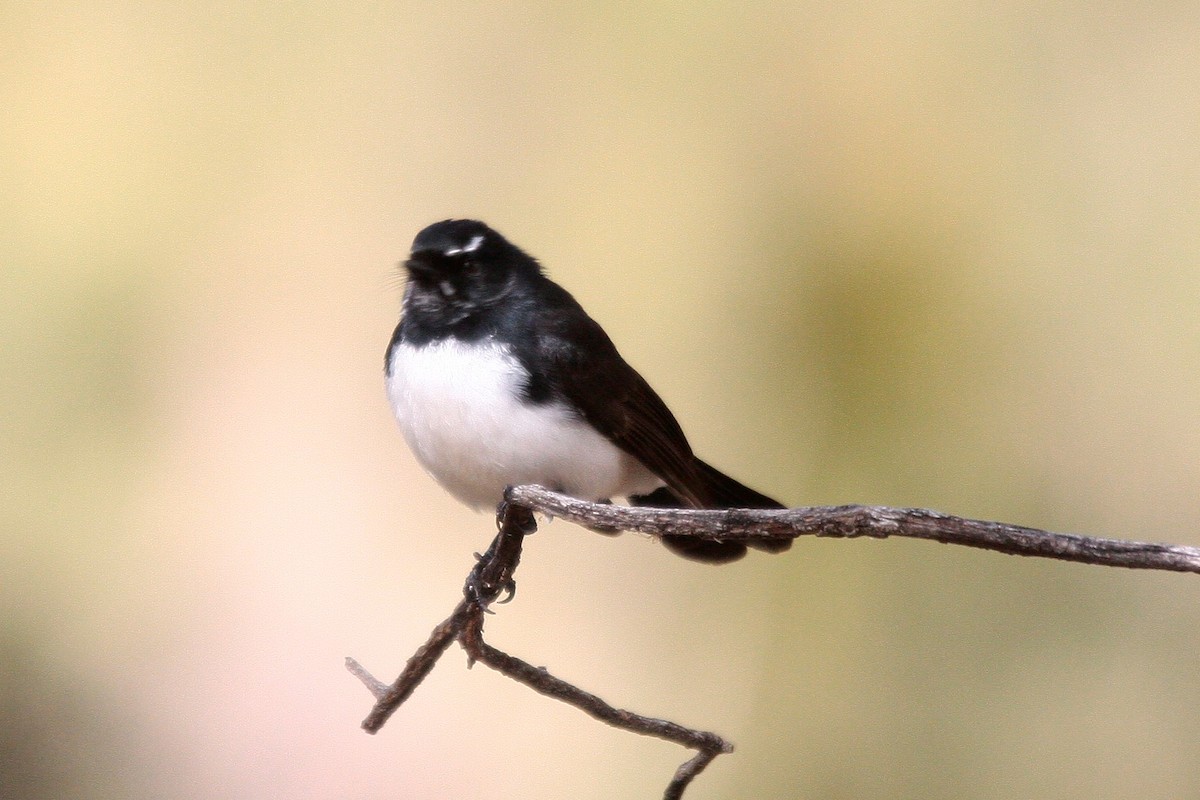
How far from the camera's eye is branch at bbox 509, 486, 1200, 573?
0.82 meters

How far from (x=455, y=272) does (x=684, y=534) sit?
0.72 meters

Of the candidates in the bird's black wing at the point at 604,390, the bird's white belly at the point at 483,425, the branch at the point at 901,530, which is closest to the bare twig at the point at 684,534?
the branch at the point at 901,530

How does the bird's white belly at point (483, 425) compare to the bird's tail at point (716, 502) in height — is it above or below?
below

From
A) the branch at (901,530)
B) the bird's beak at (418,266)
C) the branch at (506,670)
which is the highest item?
the bird's beak at (418,266)

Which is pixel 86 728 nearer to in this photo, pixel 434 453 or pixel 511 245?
pixel 434 453

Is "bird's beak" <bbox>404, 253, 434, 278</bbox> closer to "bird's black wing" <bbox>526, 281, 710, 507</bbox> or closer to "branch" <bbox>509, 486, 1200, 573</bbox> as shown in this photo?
"bird's black wing" <bbox>526, 281, 710, 507</bbox>

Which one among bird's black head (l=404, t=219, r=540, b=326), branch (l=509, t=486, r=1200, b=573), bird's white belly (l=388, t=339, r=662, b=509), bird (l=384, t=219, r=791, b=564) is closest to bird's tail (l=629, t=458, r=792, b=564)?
bird (l=384, t=219, r=791, b=564)

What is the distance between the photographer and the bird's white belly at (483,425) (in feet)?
5.05

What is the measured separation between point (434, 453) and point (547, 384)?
0.19 m

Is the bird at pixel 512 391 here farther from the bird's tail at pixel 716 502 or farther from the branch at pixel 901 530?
the branch at pixel 901 530

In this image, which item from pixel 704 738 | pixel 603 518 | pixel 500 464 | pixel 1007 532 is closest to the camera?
pixel 1007 532

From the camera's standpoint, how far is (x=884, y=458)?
7.21 ft

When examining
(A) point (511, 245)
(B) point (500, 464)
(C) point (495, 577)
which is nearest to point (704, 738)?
(C) point (495, 577)

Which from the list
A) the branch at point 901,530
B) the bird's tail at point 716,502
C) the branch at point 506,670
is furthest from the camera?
the bird's tail at point 716,502
